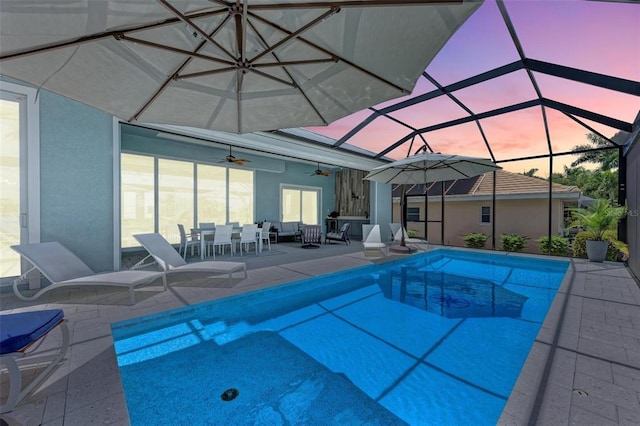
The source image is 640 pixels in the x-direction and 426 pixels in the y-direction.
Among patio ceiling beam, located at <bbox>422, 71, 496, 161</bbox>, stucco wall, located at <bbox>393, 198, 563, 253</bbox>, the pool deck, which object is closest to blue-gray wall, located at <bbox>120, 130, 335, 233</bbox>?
the pool deck

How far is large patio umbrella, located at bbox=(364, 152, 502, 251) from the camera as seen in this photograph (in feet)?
20.2

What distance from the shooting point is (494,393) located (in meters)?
2.33

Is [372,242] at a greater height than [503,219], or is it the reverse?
[503,219]

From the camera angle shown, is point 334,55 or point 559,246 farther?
point 559,246

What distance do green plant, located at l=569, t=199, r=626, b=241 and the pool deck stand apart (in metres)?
2.49

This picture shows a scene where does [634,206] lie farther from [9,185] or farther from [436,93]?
[9,185]

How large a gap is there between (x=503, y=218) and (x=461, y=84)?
328 inches

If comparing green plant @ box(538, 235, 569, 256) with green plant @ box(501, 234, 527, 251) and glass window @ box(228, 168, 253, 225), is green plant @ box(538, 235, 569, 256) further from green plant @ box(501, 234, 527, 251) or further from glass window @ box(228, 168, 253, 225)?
glass window @ box(228, 168, 253, 225)

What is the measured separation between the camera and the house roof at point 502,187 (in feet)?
37.2

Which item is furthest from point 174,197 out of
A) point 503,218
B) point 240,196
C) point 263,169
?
point 503,218

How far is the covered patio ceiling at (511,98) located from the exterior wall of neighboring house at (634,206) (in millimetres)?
532

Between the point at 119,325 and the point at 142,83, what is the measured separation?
2755 millimetres

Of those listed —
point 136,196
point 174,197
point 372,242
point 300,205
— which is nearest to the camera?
point 372,242

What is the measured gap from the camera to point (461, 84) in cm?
663
